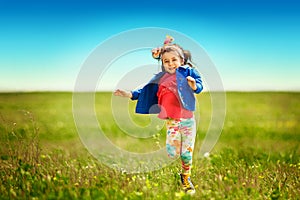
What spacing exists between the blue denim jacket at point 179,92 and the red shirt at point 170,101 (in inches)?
2.9

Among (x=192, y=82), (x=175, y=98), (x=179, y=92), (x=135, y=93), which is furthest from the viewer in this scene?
(x=135, y=93)

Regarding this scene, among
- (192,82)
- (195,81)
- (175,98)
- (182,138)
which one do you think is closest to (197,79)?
(195,81)

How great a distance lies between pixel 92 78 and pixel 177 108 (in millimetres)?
1137

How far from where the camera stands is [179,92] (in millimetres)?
6160

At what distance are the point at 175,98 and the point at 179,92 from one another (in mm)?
140

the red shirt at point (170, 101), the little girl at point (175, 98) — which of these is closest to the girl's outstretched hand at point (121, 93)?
the little girl at point (175, 98)

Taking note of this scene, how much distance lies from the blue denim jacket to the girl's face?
0.07 metres

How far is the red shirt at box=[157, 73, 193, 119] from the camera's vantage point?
6.22 meters

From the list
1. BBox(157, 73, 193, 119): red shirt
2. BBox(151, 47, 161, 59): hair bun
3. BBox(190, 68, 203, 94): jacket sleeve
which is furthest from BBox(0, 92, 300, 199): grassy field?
BBox(151, 47, 161, 59): hair bun

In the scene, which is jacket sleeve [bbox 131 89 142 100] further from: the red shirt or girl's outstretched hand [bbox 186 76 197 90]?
girl's outstretched hand [bbox 186 76 197 90]

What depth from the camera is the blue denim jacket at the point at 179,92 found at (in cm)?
617

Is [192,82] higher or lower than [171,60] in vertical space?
lower

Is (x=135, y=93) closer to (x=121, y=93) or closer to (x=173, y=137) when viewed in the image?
(x=121, y=93)

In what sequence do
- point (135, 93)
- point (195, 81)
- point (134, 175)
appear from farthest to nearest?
1. point (134, 175)
2. point (135, 93)
3. point (195, 81)
